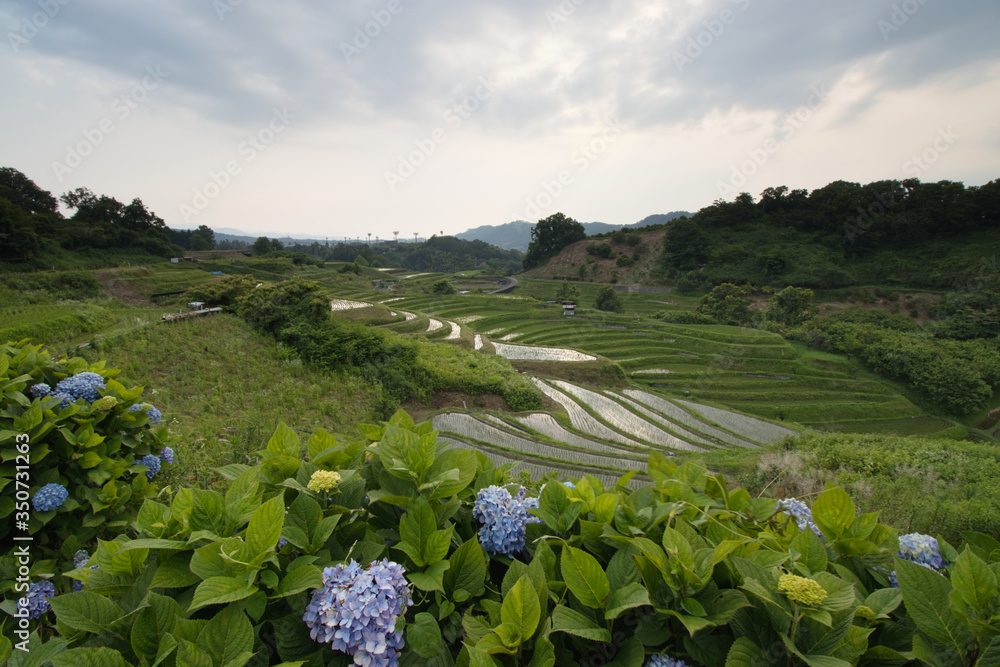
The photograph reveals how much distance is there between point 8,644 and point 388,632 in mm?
1070

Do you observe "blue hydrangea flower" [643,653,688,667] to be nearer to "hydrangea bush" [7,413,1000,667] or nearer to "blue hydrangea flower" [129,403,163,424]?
"hydrangea bush" [7,413,1000,667]

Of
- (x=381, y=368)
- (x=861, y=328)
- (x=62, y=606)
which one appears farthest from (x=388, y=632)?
(x=861, y=328)

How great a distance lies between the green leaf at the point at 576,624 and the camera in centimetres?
99

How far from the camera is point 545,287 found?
53.8m

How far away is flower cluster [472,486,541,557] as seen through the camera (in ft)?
4.49

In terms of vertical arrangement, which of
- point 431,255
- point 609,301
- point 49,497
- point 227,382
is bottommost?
point 227,382

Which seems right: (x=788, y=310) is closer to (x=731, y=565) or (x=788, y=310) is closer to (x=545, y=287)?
(x=545, y=287)

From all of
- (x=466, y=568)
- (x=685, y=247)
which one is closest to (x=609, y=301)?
(x=685, y=247)

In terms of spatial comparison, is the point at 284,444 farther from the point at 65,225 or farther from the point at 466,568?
the point at 65,225

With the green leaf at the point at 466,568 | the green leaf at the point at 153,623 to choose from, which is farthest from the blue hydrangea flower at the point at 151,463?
the green leaf at the point at 466,568

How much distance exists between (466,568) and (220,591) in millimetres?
641

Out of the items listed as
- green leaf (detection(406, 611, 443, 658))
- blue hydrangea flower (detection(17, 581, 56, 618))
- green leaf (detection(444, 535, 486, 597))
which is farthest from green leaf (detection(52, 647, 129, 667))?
blue hydrangea flower (detection(17, 581, 56, 618))

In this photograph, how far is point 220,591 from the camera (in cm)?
97

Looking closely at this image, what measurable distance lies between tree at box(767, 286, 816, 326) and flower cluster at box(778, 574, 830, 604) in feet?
144
